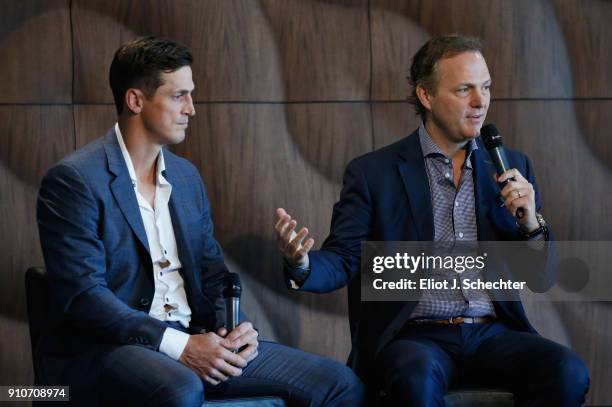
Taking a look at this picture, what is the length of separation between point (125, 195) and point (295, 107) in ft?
3.85

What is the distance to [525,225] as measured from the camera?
2.97 metres

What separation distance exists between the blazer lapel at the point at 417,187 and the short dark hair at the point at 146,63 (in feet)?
2.64

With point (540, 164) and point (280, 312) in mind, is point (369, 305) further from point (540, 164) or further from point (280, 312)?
point (540, 164)

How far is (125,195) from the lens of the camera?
292 cm

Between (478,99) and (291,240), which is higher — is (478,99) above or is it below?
above

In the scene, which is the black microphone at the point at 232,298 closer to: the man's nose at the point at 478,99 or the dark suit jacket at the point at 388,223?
the dark suit jacket at the point at 388,223

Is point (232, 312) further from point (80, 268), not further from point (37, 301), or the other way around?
point (37, 301)

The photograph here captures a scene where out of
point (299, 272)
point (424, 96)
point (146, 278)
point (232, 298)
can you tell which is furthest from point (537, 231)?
point (146, 278)

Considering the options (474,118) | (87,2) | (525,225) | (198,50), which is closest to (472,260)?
(525,225)

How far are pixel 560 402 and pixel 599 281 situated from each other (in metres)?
1.33

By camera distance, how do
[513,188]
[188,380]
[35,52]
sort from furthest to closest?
1. [35,52]
2. [513,188]
3. [188,380]

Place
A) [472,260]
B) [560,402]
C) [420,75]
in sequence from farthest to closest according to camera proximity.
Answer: [420,75]
[472,260]
[560,402]

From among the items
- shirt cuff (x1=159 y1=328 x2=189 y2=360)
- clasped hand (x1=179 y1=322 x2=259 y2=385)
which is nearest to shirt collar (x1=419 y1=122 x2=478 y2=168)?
clasped hand (x1=179 y1=322 x2=259 y2=385)

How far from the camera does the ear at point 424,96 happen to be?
10.8 feet
